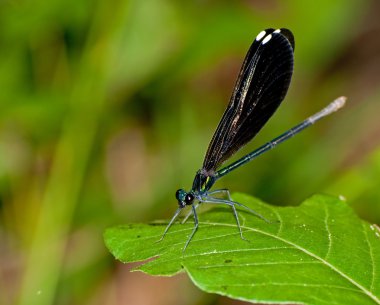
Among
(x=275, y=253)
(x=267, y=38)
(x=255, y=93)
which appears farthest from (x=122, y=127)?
(x=275, y=253)

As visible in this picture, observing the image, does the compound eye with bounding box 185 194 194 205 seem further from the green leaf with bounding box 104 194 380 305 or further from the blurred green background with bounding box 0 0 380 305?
the blurred green background with bounding box 0 0 380 305

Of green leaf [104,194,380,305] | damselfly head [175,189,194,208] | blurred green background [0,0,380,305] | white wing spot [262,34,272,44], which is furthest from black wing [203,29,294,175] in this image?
blurred green background [0,0,380,305]

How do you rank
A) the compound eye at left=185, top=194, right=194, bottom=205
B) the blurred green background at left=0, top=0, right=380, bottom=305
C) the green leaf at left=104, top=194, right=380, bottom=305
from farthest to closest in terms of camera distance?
1. the blurred green background at left=0, top=0, right=380, bottom=305
2. the compound eye at left=185, top=194, right=194, bottom=205
3. the green leaf at left=104, top=194, right=380, bottom=305

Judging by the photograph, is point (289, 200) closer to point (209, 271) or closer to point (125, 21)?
point (125, 21)

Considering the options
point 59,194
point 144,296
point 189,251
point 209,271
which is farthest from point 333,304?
point 144,296

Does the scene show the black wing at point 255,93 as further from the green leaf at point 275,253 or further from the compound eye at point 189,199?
the green leaf at point 275,253

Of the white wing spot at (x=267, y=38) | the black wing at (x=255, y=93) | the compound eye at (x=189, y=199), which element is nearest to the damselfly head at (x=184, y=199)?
the compound eye at (x=189, y=199)
